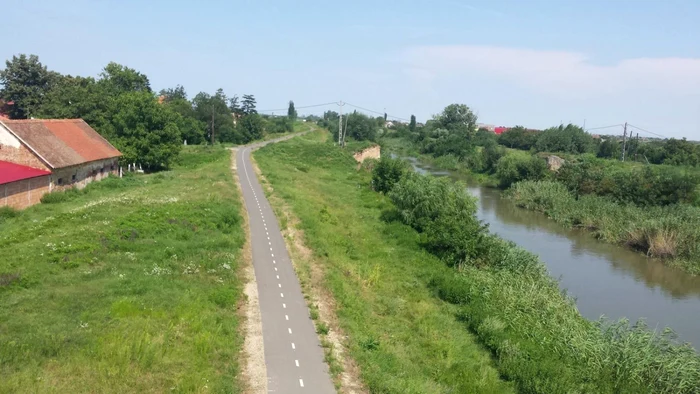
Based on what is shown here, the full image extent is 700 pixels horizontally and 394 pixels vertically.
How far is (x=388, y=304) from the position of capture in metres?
18.4

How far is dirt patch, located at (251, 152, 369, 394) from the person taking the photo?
40.4 ft

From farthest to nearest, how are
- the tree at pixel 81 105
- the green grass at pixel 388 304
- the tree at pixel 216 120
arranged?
1. the tree at pixel 216 120
2. the tree at pixel 81 105
3. the green grass at pixel 388 304

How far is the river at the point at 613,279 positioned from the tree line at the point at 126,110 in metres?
28.9

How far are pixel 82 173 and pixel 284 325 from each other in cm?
2539

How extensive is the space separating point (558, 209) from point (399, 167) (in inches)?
546

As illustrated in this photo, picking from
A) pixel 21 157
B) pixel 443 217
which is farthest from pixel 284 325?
pixel 21 157

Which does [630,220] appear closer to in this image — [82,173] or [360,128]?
[82,173]

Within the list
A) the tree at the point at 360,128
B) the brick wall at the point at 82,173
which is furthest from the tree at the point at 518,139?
the brick wall at the point at 82,173

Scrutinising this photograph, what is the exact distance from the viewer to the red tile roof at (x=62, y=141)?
30281 millimetres

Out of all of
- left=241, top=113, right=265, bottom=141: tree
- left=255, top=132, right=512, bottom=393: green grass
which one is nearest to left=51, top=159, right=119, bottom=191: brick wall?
left=255, top=132, right=512, bottom=393: green grass

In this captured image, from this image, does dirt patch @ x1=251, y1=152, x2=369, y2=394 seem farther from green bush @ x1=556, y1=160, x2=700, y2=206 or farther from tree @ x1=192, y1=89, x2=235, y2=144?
tree @ x1=192, y1=89, x2=235, y2=144

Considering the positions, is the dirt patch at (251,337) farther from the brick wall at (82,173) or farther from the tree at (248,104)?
the tree at (248,104)

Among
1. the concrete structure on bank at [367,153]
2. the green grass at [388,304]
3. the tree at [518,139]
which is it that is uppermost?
the tree at [518,139]

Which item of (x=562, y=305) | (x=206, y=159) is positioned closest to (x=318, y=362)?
(x=562, y=305)
